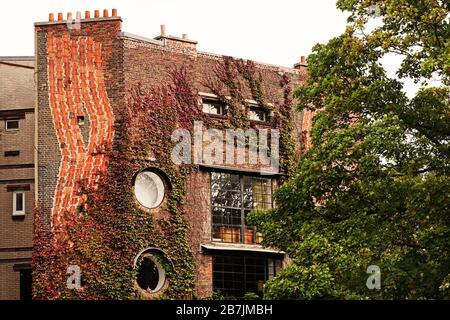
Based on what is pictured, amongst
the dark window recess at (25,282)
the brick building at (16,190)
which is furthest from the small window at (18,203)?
the dark window recess at (25,282)

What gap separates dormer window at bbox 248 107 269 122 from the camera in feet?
129

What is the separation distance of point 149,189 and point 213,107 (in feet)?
15.1

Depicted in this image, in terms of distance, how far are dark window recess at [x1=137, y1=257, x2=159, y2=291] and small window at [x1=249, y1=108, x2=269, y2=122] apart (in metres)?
7.56

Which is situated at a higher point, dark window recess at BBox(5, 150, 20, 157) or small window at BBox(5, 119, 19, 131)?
small window at BBox(5, 119, 19, 131)

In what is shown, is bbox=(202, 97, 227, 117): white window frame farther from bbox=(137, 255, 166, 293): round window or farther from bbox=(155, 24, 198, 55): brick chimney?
bbox=(137, 255, 166, 293): round window

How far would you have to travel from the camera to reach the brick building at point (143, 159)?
116 ft

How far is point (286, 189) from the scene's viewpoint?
1158 inches

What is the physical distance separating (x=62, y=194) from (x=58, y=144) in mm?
1853

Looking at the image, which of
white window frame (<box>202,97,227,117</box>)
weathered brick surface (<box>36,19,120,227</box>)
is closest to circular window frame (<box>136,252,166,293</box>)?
weathered brick surface (<box>36,19,120,227</box>)

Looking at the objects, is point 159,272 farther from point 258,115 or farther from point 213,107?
point 258,115

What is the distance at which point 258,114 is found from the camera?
3956cm

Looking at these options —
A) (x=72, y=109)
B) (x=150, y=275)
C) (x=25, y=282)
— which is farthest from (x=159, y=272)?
(x=72, y=109)

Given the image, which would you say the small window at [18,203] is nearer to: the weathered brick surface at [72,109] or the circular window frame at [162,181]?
the weathered brick surface at [72,109]
